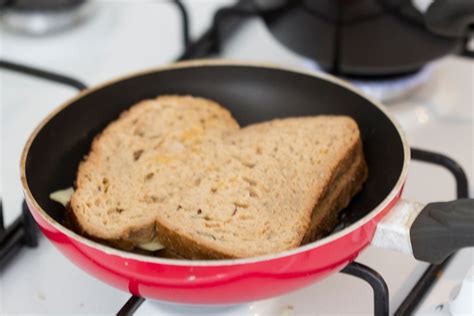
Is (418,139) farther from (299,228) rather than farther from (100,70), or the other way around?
(100,70)

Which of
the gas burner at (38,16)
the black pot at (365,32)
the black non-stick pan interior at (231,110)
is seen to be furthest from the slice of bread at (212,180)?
the gas burner at (38,16)

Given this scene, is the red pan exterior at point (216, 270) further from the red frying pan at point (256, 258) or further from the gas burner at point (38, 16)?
the gas burner at point (38, 16)

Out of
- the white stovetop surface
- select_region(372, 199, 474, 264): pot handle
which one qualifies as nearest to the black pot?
the white stovetop surface

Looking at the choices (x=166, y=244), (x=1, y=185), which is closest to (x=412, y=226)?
(x=166, y=244)

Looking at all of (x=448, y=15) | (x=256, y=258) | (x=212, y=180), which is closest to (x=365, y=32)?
(x=448, y=15)

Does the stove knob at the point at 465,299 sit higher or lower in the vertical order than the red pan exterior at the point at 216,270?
lower
